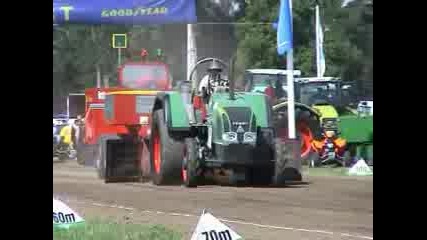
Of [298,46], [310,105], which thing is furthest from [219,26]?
[310,105]

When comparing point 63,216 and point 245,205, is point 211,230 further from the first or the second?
point 63,216

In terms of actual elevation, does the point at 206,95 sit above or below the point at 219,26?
below

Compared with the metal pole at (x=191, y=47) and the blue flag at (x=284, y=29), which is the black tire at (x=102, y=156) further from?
the blue flag at (x=284, y=29)

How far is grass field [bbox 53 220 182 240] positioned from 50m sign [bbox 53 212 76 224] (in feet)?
0.25

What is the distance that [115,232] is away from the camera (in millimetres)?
5414

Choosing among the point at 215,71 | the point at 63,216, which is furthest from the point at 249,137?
the point at 63,216

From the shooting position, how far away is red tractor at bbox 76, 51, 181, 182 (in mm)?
5875

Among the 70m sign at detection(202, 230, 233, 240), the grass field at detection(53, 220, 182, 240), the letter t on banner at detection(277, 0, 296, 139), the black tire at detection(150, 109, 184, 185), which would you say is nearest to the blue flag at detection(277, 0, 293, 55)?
the letter t on banner at detection(277, 0, 296, 139)

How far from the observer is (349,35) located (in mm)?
5543

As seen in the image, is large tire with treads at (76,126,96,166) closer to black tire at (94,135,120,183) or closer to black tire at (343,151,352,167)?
black tire at (94,135,120,183)

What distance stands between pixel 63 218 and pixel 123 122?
1054 millimetres
